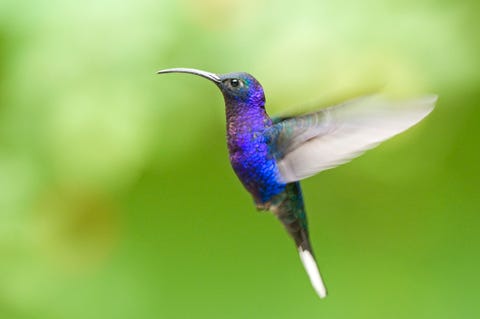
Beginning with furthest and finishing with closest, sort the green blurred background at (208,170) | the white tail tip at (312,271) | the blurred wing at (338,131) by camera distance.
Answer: the green blurred background at (208,170) → the white tail tip at (312,271) → the blurred wing at (338,131)

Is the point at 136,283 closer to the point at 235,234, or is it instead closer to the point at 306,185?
the point at 235,234

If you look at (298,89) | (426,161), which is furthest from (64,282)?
(426,161)

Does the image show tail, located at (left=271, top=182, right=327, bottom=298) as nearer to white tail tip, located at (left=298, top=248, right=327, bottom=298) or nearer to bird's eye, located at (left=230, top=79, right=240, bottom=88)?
white tail tip, located at (left=298, top=248, right=327, bottom=298)

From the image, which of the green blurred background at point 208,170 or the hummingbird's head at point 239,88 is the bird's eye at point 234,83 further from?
the green blurred background at point 208,170

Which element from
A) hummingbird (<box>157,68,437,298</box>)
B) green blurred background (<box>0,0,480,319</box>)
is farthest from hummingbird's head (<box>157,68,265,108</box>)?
green blurred background (<box>0,0,480,319</box>)

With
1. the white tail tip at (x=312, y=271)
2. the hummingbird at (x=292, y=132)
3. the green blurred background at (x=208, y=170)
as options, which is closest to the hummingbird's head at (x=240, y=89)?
the hummingbird at (x=292, y=132)

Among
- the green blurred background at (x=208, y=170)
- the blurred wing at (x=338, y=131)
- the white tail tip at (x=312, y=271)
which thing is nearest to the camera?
the blurred wing at (x=338, y=131)

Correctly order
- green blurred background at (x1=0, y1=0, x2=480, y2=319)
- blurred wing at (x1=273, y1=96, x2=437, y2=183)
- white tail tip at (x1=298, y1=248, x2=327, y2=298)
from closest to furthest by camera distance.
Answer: blurred wing at (x1=273, y1=96, x2=437, y2=183)
white tail tip at (x1=298, y1=248, x2=327, y2=298)
green blurred background at (x1=0, y1=0, x2=480, y2=319)
